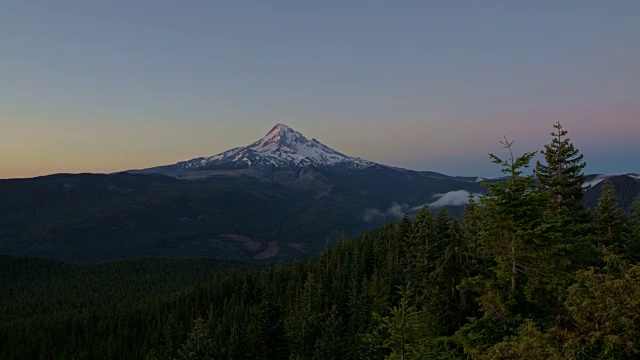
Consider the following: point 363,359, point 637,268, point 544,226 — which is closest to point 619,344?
point 637,268

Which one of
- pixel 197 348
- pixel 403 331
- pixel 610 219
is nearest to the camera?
pixel 403 331

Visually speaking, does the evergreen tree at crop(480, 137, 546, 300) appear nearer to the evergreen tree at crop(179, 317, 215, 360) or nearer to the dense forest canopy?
the dense forest canopy

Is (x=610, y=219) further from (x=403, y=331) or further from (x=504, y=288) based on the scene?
(x=403, y=331)

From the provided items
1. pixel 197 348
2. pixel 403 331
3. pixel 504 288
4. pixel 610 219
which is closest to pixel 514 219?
pixel 504 288

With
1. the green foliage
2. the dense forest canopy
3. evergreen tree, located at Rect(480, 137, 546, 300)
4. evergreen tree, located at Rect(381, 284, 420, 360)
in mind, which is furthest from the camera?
the green foliage

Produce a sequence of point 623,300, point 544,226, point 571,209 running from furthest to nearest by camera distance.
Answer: point 571,209
point 544,226
point 623,300

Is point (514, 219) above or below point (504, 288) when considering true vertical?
above

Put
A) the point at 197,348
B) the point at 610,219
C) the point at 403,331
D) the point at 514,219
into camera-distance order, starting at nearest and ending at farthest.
Answer: 1. the point at 514,219
2. the point at 403,331
3. the point at 610,219
4. the point at 197,348

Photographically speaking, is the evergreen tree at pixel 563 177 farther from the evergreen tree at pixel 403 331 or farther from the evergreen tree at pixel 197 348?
the evergreen tree at pixel 197 348

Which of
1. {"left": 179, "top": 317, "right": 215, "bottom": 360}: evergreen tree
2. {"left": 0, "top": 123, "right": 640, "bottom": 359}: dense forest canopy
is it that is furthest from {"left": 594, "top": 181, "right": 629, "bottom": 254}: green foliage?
{"left": 179, "top": 317, "right": 215, "bottom": 360}: evergreen tree

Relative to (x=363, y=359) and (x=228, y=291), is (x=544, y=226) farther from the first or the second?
(x=228, y=291)

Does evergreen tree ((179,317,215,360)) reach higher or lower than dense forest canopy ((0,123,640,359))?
lower

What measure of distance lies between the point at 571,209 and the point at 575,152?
18.4ft

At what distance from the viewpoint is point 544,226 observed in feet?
57.1
